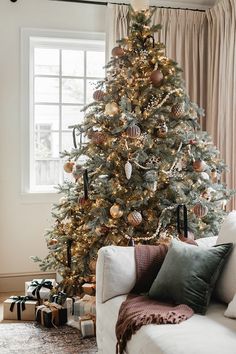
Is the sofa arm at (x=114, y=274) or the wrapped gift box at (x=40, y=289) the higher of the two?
the sofa arm at (x=114, y=274)

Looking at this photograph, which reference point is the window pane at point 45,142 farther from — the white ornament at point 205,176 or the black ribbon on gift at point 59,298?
the white ornament at point 205,176

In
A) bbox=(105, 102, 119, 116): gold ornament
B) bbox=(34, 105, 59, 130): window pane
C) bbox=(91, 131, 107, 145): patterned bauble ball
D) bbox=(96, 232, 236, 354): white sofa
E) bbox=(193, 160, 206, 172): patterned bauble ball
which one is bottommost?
bbox=(96, 232, 236, 354): white sofa

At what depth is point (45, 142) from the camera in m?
4.91

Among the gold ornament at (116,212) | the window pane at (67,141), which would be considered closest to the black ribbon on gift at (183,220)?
the gold ornament at (116,212)

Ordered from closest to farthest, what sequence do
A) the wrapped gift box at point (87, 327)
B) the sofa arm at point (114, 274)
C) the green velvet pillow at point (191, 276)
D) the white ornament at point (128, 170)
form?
the green velvet pillow at point (191, 276) → the sofa arm at point (114, 274) → the wrapped gift box at point (87, 327) → the white ornament at point (128, 170)

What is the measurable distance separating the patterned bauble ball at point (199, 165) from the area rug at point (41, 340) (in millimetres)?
1443

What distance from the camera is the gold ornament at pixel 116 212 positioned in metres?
3.57

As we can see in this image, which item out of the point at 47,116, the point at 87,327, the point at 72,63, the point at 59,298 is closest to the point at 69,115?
the point at 47,116

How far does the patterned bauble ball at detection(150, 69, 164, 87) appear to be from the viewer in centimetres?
373

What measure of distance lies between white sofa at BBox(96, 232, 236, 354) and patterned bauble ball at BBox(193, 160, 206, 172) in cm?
77

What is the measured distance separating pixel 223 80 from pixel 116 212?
1.80 metres

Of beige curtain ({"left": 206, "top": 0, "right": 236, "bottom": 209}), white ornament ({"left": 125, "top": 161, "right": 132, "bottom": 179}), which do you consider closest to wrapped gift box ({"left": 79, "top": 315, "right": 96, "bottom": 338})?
white ornament ({"left": 125, "top": 161, "right": 132, "bottom": 179})

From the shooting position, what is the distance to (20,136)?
4660 mm

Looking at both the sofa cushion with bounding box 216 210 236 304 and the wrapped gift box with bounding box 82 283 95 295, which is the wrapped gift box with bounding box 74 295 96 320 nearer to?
the wrapped gift box with bounding box 82 283 95 295
